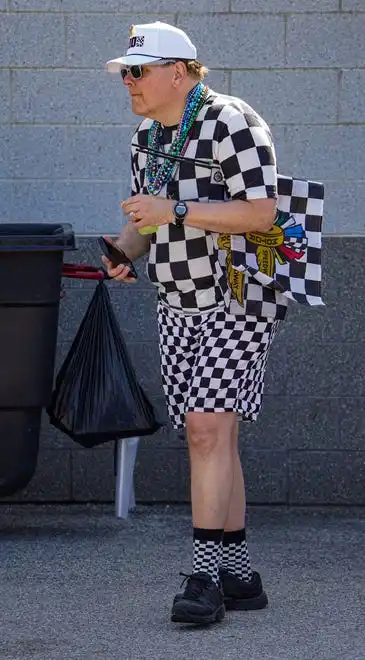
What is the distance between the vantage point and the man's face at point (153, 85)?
4.22 meters

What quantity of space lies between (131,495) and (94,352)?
558 mm

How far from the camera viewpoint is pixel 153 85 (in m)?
4.22

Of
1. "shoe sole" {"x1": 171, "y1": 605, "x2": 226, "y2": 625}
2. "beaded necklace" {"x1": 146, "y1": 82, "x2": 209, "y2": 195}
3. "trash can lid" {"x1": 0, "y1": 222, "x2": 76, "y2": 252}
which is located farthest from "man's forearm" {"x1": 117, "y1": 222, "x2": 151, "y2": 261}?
"shoe sole" {"x1": 171, "y1": 605, "x2": 226, "y2": 625}

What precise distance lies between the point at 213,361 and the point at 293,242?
1.45 ft

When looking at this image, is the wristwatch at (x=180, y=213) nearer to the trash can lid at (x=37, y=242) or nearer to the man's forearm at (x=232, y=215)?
the man's forearm at (x=232, y=215)

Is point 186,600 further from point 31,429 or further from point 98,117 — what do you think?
point 98,117

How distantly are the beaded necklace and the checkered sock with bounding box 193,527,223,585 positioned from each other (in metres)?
1.05

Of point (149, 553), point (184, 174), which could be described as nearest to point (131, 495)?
point (149, 553)

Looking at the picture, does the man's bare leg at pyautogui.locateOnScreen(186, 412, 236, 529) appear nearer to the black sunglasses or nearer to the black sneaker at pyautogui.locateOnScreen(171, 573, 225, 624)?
the black sneaker at pyautogui.locateOnScreen(171, 573, 225, 624)

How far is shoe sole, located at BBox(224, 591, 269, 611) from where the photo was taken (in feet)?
14.6

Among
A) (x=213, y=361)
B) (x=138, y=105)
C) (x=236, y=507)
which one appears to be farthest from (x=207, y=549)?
(x=138, y=105)

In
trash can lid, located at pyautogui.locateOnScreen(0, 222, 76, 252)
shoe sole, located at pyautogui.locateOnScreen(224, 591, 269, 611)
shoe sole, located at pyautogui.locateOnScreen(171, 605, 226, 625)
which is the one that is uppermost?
trash can lid, located at pyautogui.locateOnScreen(0, 222, 76, 252)

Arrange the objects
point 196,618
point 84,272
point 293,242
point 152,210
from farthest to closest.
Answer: point 84,272
point 293,242
point 196,618
point 152,210

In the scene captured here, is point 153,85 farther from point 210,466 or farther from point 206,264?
point 210,466
